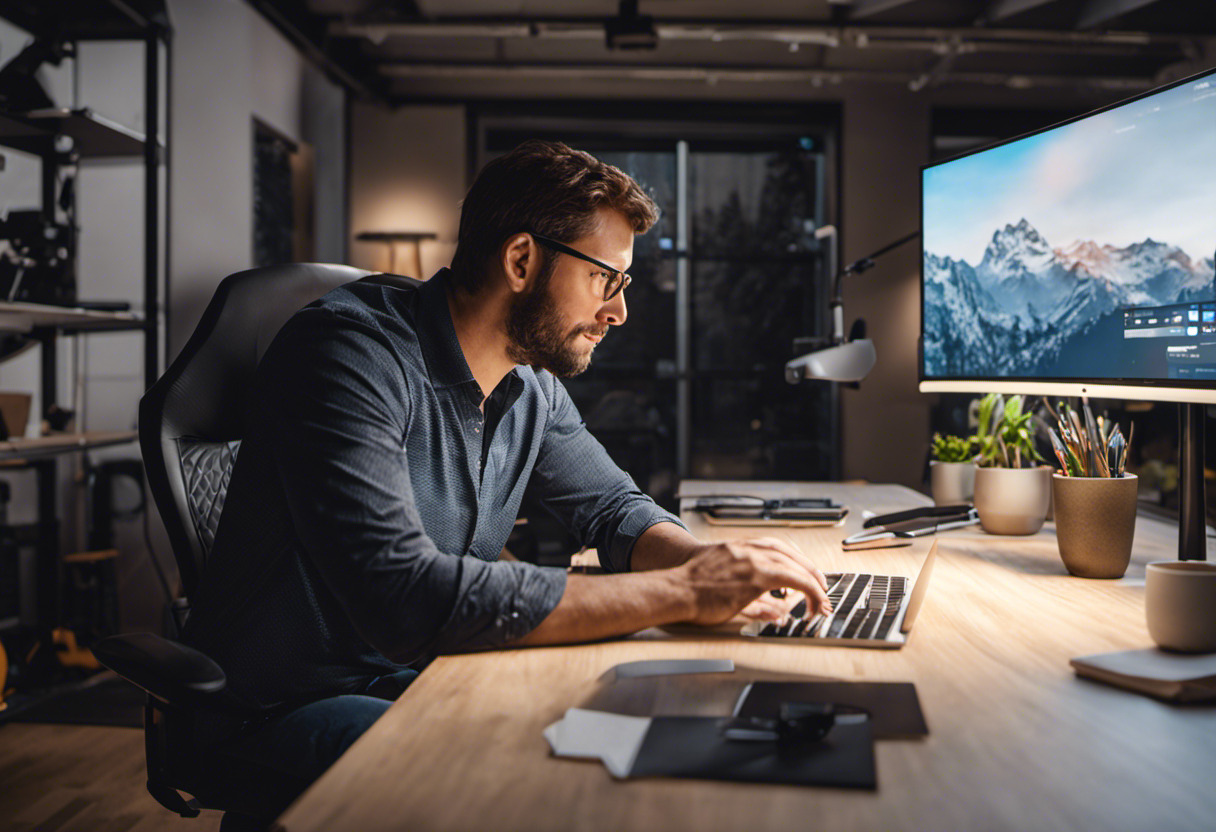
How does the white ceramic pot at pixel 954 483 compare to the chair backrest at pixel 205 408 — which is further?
the white ceramic pot at pixel 954 483

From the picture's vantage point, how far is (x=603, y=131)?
546 centimetres

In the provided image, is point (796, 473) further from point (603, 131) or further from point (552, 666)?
point (552, 666)

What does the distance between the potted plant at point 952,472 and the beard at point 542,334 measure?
99 centimetres

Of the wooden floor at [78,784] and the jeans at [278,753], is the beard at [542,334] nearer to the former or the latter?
the jeans at [278,753]

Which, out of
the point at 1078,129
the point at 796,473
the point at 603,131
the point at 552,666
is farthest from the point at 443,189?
the point at 552,666

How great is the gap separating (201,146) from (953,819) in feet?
12.2

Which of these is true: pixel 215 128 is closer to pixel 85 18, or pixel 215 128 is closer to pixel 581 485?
pixel 85 18

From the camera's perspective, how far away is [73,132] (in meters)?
2.90

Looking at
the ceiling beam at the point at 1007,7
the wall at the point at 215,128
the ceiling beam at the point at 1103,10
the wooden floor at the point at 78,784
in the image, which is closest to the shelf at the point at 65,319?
the wall at the point at 215,128

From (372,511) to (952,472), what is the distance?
1410 millimetres

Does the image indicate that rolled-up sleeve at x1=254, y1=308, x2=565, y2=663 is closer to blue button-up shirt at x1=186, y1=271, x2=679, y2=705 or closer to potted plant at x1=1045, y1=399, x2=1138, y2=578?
blue button-up shirt at x1=186, y1=271, x2=679, y2=705

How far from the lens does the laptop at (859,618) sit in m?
0.92

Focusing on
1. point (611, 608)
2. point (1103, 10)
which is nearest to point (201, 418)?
point (611, 608)

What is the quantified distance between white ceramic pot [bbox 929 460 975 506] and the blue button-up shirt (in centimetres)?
84
